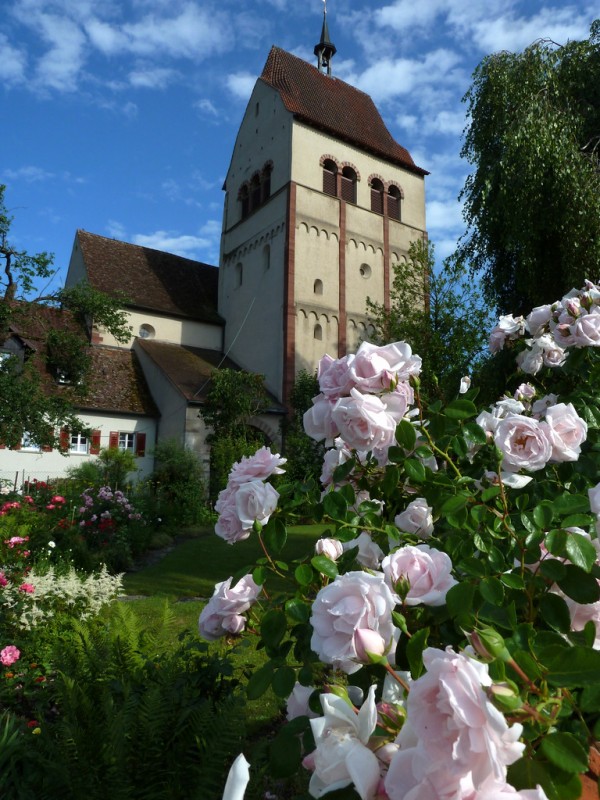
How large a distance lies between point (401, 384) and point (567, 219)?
8.68 metres

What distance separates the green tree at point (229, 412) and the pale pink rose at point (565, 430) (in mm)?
17958

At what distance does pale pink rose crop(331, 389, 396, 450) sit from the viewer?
5.25ft

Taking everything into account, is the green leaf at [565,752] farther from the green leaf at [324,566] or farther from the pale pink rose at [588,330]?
the pale pink rose at [588,330]

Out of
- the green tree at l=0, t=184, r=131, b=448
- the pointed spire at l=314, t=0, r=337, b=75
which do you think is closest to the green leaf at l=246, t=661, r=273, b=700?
the green tree at l=0, t=184, r=131, b=448

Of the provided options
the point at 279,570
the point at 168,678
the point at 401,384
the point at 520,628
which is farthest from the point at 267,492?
the point at 168,678

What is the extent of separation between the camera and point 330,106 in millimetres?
26688

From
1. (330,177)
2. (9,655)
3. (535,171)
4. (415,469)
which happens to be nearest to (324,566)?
(415,469)

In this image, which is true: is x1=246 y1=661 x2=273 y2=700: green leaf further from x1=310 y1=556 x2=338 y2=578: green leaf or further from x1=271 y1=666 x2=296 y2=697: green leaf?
x1=310 y1=556 x2=338 y2=578: green leaf

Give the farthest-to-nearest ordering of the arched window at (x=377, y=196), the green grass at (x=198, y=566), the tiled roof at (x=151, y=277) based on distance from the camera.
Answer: the arched window at (x=377, y=196)
the tiled roof at (x=151, y=277)
the green grass at (x=198, y=566)

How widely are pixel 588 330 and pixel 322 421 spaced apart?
1.63 meters

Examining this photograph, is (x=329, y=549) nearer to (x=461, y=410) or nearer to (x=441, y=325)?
(x=461, y=410)

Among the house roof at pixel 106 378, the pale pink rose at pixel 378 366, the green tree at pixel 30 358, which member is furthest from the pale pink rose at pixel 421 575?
the house roof at pixel 106 378

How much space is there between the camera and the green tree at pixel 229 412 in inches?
776

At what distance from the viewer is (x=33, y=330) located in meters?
21.4
